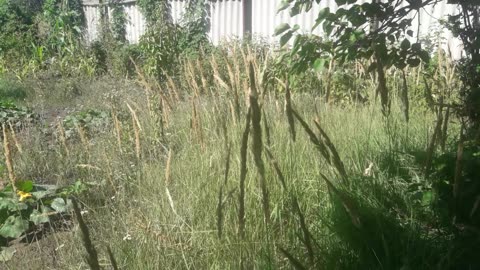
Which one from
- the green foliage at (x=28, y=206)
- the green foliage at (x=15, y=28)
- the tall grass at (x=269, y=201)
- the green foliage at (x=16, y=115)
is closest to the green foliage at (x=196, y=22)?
the green foliage at (x=15, y=28)

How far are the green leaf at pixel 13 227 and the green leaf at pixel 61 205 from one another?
18 cm

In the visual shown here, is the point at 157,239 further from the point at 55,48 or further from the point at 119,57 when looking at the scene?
the point at 55,48

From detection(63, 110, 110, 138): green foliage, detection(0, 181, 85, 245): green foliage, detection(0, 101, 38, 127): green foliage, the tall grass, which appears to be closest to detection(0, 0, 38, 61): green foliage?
detection(0, 101, 38, 127): green foliage

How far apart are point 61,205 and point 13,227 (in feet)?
0.90

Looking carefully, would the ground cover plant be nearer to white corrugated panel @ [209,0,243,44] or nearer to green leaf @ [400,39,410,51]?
green leaf @ [400,39,410,51]

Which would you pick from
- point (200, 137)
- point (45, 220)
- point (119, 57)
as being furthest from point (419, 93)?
point (119, 57)

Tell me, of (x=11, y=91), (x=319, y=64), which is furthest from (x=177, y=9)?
(x=319, y=64)

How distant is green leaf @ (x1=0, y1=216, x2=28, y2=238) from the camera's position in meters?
2.74

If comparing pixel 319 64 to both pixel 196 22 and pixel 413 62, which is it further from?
pixel 196 22

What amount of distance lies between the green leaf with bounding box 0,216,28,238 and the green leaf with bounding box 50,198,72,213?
0.18 metres

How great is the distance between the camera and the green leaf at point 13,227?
274cm

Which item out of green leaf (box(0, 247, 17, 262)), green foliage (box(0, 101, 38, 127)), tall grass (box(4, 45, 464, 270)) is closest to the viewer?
tall grass (box(4, 45, 464, 270))

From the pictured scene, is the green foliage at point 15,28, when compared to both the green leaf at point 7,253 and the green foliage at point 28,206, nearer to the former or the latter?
the green foliage at point 28,206

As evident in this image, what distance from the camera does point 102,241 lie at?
2.21 m
